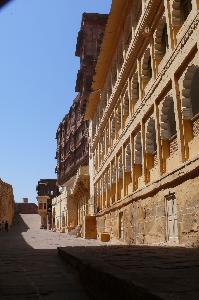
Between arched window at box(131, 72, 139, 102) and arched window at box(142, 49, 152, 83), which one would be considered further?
arched window at box(131, 72, 139, 102)

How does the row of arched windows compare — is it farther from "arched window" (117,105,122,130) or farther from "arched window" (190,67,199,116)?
"arched window" (117,105,122,130)

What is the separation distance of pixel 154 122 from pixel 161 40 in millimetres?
2997

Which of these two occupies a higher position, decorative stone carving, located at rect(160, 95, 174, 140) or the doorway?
decorative stone carving, located at rect(160, 95, 174, 140)

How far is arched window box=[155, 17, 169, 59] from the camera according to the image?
12.2 m

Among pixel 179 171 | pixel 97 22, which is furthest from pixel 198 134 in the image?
pixel 97 22

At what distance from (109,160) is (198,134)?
12.8 meters

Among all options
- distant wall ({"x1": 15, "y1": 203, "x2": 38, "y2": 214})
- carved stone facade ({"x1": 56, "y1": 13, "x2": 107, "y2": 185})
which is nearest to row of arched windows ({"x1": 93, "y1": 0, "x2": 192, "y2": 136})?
carved stone facade ({"x1": 56, "y1": 13, "x2": 107, "y2": 185})

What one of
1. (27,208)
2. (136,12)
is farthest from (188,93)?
(27,208)

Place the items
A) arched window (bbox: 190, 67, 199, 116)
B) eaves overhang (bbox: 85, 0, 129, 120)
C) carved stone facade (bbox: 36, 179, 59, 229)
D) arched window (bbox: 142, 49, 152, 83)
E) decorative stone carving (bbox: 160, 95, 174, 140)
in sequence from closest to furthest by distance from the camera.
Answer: decorative stone carving (bbox: 160, 95, 174, 140) < arched window (bbox: 190, 67, 199, 116) < arched window (bbox: 142, 49, 152, 83) < eaves overhang (bbox: 85, 0, 129, 120) < carved stone facade (bbox: 36, 179, 59, 229)

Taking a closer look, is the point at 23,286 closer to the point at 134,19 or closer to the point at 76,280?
the point at 76,280

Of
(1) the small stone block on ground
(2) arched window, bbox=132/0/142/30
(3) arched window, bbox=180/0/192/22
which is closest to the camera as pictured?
(3) arched window, bbox=180/0/192/22

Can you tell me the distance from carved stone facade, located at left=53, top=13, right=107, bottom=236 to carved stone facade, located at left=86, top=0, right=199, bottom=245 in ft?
39.1

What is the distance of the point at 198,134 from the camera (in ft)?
29.1

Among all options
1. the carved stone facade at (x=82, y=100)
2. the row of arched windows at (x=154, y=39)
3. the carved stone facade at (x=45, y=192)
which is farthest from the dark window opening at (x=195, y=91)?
the carved stone facade at (x=45, y=192)
